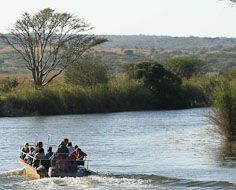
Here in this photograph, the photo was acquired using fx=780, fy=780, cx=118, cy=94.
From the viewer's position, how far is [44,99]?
78.6 meters

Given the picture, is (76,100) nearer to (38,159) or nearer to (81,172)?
(38,159)

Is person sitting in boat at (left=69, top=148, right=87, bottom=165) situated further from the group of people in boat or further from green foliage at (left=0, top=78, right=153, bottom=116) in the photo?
green foliage at (left=0, top=78, right=153, bottom=116)

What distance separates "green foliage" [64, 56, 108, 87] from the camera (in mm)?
86500

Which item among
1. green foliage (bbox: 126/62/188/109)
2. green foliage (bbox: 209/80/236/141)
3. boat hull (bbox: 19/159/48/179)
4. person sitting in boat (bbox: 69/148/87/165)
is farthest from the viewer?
green foliage (bbox: 126/62/188/109)

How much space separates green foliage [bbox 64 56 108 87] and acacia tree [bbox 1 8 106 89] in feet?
5.04

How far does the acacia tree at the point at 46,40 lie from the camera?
285ft

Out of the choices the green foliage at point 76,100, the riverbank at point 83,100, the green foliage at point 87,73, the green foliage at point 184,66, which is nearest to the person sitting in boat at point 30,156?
the riverbank at point 83,100

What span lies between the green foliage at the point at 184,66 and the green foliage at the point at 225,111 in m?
60.6

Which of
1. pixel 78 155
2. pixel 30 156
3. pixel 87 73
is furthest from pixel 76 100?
pixel 78 155

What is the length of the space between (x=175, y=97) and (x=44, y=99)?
Answer: 59.0ft

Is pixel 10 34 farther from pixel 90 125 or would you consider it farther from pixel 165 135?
pixel 165 135

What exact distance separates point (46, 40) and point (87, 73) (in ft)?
19.9

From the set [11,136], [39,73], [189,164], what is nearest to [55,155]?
[189,164]

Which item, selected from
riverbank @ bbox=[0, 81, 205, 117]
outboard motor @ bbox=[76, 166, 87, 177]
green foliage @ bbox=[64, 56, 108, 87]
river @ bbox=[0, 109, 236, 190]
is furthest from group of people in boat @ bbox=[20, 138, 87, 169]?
green foliage @ bbox=[64, 56, 108, 87]
